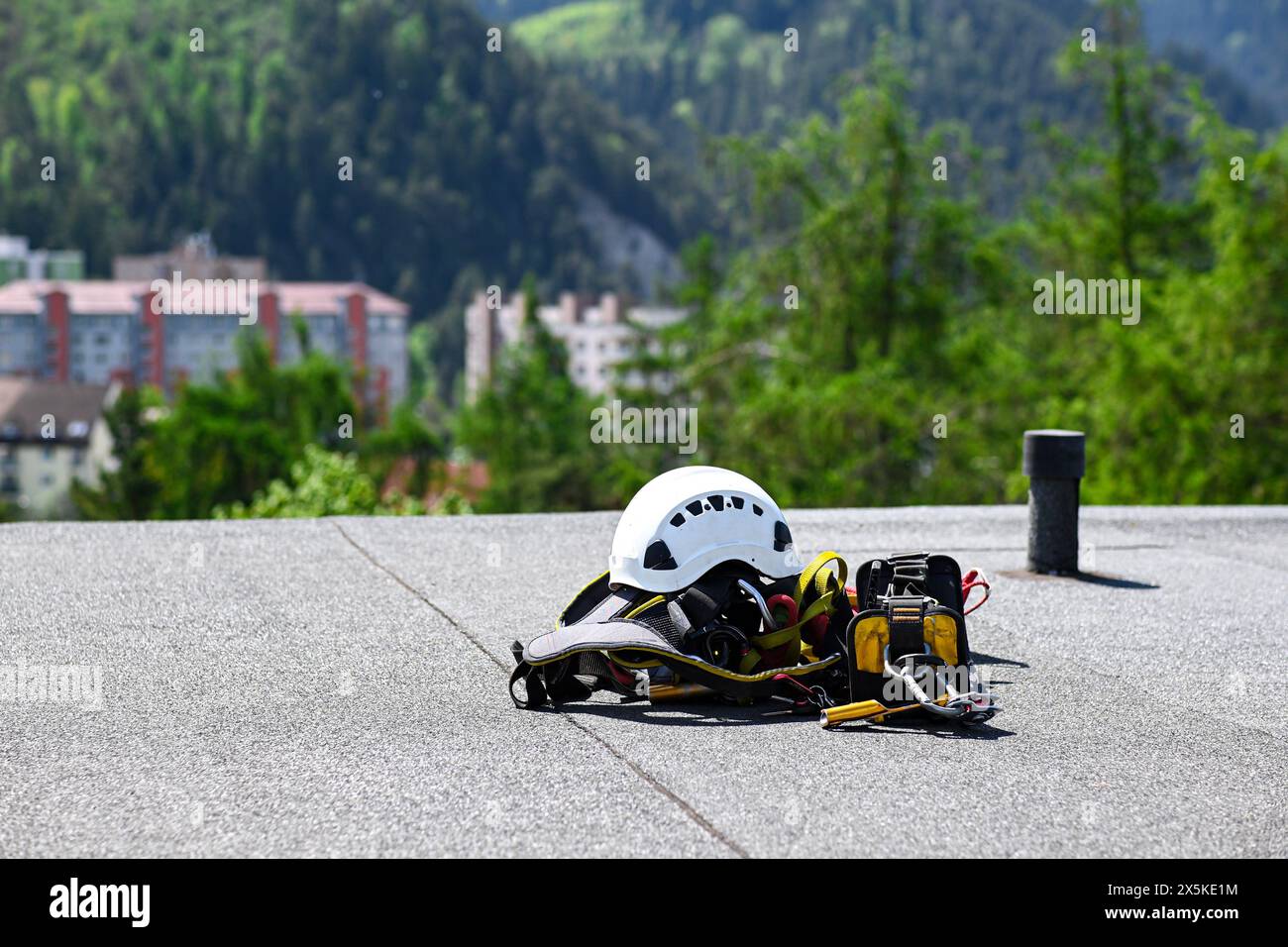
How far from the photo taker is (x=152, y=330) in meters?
176

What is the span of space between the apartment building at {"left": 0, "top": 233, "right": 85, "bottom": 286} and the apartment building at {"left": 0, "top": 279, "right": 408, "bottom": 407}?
1788 millimetres

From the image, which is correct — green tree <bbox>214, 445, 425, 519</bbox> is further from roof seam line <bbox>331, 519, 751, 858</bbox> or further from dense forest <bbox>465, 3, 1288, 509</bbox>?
roof seam line <bbox>331, 519, 751, 858</bbox>

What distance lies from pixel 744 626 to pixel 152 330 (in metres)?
179

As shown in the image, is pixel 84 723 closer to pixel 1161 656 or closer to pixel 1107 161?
pixel 1161 656

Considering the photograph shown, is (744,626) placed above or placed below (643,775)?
above

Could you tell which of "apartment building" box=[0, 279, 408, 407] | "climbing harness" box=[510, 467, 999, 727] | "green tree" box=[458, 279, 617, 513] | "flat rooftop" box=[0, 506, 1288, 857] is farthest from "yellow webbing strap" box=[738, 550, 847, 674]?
"apartment building" box=[0, 279, 408, 407]

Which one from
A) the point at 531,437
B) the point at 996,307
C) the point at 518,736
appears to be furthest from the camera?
the point at 531,437

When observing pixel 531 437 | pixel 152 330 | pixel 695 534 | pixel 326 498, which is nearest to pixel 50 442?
pixel 152 330

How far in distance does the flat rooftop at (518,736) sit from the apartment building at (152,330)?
154 metres

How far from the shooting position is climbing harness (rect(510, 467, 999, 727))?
6.09 meters

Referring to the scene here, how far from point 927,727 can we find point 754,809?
55.5 inches

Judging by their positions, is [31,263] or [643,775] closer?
[643,775]

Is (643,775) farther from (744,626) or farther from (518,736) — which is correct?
(744,626)

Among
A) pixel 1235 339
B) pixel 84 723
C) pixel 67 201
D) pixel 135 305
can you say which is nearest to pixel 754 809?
pixel 84 723
